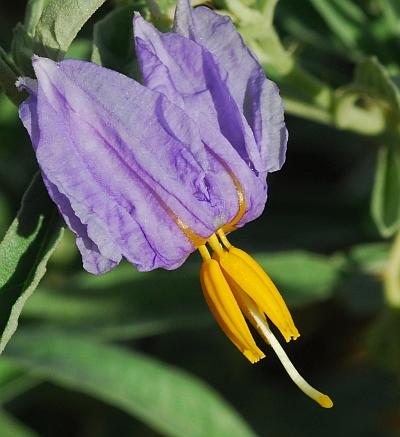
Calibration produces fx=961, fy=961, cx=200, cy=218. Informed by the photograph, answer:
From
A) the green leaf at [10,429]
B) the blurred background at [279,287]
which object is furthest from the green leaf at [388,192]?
the green leaf at [10,429]

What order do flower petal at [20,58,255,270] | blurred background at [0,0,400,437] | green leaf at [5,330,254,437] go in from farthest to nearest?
green leaf at [5,330,254,437] → blurred background at [0,0,400,437] → flower petal at [20,58,255,270]

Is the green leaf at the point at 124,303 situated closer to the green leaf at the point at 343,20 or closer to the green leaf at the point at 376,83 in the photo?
the green leaf at the point at 343,20

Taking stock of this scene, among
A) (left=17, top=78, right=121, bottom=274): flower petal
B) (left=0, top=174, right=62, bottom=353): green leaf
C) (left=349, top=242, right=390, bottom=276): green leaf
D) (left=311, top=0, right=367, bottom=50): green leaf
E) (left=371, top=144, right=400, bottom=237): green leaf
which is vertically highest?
(left=17, top=78, right=121, bottom=274): flower petal

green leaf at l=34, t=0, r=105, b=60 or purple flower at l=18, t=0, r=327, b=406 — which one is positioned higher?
green leaf at l=34, t=0, r=105, b=60

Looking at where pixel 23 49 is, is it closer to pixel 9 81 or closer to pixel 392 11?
pixel 9 81

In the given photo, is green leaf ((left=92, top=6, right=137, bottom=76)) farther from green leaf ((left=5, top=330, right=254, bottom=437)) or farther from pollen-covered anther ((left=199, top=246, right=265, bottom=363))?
green leaf ((left=5, top=330, right=254, bottom=437))

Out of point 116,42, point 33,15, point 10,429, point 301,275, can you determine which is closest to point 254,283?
point 116,42

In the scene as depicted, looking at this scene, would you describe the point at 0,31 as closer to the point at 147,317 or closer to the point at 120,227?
the point at 147,317

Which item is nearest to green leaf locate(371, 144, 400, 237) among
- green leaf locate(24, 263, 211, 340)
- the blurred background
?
the blurred background
